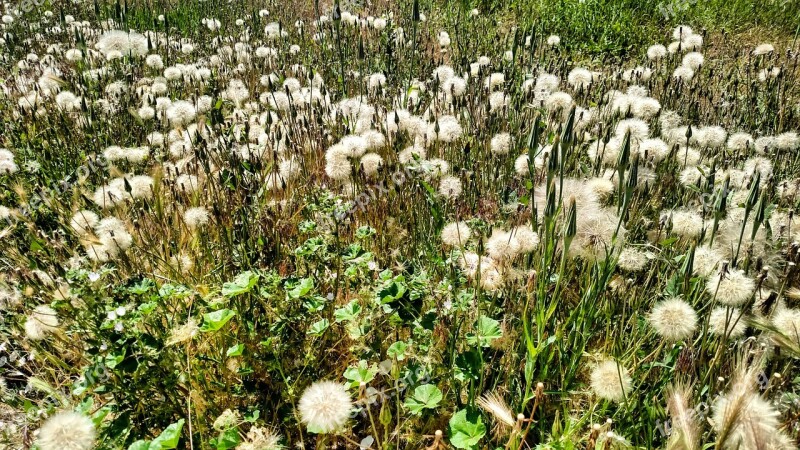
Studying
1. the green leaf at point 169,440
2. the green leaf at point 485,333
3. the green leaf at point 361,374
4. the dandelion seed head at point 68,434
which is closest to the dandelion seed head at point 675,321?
the green leaf at point 485,333

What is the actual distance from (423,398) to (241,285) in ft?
2.61

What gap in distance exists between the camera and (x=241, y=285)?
189 centimetres

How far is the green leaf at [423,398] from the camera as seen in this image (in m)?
1.66

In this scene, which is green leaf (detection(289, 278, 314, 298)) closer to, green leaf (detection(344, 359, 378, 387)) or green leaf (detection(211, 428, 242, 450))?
A: green leaf (detection(344, 359, 378, 387))

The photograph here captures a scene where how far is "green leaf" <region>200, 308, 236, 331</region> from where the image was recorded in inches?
70.0

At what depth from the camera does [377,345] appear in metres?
1.87

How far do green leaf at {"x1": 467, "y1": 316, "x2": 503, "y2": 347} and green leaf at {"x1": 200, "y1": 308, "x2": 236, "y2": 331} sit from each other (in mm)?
873

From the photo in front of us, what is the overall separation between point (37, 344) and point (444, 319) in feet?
5.99

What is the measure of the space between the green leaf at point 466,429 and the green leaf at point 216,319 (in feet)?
2.84

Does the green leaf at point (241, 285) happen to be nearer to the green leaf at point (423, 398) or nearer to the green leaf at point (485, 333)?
the green leaf at point (423, 398)

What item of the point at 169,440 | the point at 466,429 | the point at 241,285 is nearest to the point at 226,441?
the point at 169,440

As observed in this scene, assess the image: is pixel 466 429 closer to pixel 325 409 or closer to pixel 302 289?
pixel 325 409

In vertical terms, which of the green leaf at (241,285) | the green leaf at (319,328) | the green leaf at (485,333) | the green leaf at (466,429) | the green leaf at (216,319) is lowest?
the green leaf at (466,429)

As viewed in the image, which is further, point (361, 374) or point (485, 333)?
point (485, 333)
